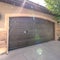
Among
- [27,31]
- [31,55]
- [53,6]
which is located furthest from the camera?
[53,6]

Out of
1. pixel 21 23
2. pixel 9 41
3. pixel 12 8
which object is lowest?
pixel 9 41

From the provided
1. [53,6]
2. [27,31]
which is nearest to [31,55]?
[27,31]

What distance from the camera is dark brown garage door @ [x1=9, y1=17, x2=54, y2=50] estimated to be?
1050 centimetres

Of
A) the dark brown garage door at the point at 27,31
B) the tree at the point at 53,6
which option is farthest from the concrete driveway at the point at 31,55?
the tree at the point at 53,6

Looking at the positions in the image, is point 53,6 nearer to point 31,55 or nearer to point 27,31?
point 27,31

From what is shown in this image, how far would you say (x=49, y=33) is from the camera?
15.7m

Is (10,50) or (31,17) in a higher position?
(31,17)

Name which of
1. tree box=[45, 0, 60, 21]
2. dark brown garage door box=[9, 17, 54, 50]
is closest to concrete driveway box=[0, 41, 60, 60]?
dark brown garage door box=[9, 17, 54, 50]

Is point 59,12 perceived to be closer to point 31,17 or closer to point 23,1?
point 31,17

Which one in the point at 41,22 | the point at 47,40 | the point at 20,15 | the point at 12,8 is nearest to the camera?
the point at 12,8

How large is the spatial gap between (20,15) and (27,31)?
187 centimetres

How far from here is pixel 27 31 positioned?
1215cm

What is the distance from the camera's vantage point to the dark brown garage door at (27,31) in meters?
10.5

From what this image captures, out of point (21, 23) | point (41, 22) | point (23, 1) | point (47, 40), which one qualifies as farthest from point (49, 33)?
point (23, 1)
